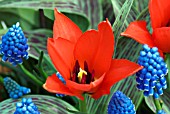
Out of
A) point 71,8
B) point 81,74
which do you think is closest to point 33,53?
point 71,8

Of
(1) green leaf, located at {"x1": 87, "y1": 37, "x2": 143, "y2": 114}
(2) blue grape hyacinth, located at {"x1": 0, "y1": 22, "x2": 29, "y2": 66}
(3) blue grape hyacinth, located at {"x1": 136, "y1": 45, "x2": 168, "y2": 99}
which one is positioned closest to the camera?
(3) blue grape hyacinth, located at {"x1": 136, "y1": 45, "x2": 168, "y2": 99}

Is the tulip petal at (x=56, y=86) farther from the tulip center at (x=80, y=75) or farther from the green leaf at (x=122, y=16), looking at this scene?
the green leaf at (x=122, y=16)

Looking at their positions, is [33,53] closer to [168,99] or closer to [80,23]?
[80,23]

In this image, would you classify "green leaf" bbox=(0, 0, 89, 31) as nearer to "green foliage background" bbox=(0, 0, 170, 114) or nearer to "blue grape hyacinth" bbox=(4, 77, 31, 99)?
"green foliage background" bbox=(0, 0, 170, 114)

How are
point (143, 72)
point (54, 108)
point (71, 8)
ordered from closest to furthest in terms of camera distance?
1. point (143, 72)
2. point (54, 108)
3. point (71, 8)

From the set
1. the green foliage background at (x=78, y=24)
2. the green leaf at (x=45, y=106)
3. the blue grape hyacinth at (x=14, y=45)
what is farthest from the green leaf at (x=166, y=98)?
the blue grape hyacinth at (x=14, y=45)

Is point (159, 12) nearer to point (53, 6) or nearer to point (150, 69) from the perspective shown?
point (150, 69)

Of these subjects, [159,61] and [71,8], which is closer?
[159,61]

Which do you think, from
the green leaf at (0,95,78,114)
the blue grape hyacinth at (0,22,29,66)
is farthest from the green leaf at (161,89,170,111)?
the blue grape hyacinth at (0,22,29,66)
